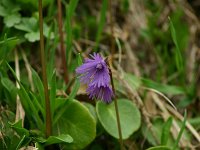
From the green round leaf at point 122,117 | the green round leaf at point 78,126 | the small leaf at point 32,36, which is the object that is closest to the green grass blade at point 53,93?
the green round leaf at point 78,126

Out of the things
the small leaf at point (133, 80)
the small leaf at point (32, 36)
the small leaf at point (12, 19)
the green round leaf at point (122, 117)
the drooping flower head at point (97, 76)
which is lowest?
the green round leaf at point (122, 117)

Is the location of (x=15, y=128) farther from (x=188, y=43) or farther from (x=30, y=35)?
(x=188, y=43)

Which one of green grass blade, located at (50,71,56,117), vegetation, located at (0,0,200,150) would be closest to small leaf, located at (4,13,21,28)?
vegetation, located at (0,0,200,150)

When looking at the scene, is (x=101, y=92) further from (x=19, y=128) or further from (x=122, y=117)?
(x=122, y=117)

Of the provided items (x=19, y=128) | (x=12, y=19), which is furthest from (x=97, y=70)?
(x=12, y=19)

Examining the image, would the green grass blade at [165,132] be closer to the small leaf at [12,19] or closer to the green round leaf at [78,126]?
the green round leaf at [78,126]

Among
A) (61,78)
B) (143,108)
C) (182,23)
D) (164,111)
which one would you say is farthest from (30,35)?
(182,23)
